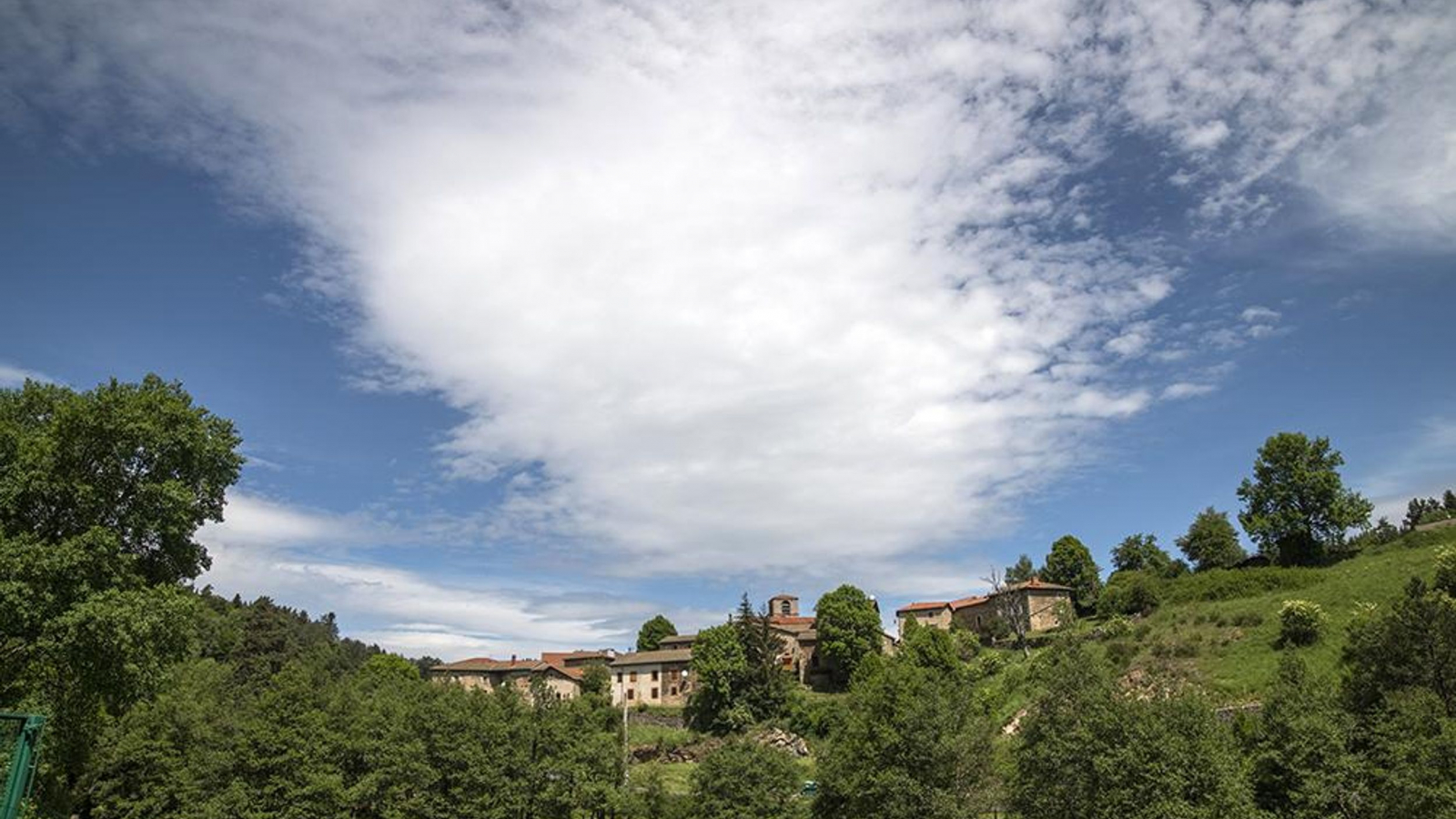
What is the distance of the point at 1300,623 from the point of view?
47.1 meters

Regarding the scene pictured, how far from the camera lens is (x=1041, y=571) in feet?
314

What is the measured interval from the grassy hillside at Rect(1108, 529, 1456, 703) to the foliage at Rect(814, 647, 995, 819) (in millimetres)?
20237

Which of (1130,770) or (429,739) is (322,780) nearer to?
(429,739)

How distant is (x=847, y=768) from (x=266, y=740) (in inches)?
899

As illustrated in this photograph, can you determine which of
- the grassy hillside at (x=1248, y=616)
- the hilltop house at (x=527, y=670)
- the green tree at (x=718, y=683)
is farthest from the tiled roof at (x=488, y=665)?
the grassy hillside at (x=1248, y=616)

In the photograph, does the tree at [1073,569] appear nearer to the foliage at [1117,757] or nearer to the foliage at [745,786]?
the foliage at [1117,757]

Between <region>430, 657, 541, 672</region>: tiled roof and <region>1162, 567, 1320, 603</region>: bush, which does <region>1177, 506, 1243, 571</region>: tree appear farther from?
<region>430, 657, 541, 672</region>: tiled roof

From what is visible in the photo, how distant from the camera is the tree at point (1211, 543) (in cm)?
7988

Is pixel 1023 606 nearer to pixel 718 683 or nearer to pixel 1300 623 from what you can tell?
pixel 718 683

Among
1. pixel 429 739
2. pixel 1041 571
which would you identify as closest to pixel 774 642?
pixel 1041 571

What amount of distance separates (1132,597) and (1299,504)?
15847 millimetres

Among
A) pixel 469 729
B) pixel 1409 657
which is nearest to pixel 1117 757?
pixel 1409 657

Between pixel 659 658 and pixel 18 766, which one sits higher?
pixel 659 658

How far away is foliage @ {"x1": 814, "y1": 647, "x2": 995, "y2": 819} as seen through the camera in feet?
91.8
